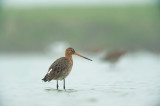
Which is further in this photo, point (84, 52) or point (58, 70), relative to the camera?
point (84, 52)

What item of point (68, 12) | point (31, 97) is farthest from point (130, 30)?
point (31, 97)

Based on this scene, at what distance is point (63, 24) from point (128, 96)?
2840cm

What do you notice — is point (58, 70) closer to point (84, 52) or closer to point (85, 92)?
point (85, 92)

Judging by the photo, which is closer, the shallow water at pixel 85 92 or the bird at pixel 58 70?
the shallow water at pixel 85 92

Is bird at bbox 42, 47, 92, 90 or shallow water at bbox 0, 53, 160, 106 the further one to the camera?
bird at bbox 42, 47, 92, 90

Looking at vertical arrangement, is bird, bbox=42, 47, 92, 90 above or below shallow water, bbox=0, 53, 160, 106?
above

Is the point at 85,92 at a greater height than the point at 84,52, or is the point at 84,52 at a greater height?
the point at 84,52

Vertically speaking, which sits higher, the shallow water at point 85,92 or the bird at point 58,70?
the bird at point 58,70

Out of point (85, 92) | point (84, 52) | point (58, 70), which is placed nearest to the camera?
point (85, 92)

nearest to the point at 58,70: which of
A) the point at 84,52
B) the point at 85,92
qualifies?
the point at 85,92

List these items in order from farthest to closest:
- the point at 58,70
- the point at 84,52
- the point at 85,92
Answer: the point at 84,52 → the point at 58,70 → the point at 85,92

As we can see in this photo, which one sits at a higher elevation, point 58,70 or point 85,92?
point 58,70

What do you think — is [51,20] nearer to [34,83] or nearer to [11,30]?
[11,30]

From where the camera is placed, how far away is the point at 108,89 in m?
8.00
